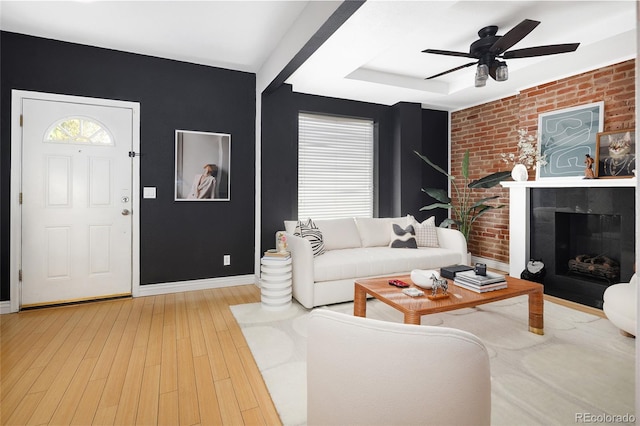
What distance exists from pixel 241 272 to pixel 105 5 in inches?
115

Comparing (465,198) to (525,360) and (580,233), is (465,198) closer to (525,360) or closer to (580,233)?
(580,233)

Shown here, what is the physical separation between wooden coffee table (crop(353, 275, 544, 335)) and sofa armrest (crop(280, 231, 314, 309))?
608 mm

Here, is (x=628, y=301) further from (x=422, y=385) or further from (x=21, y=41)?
(x=21, y=41)

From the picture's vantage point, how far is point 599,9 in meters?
2.67

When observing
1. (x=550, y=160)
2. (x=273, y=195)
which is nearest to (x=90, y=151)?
(x=273, y=195)

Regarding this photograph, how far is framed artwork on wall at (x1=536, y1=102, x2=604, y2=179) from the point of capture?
11.7 ft

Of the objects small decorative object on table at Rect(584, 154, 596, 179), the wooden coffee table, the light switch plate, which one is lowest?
the wooden coffee table

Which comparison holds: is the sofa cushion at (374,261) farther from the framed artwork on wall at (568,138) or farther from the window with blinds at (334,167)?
the framed artwork on wall at (568,138)

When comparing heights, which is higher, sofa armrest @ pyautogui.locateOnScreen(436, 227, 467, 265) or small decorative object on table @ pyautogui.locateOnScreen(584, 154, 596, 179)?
small decorative object on table @ pyautogui.locateOnScreen(584, 154, 596, 179)

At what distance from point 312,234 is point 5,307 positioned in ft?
9.92

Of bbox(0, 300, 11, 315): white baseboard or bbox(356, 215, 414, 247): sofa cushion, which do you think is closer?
bbox(0, 300, 11, 315): white baseboard

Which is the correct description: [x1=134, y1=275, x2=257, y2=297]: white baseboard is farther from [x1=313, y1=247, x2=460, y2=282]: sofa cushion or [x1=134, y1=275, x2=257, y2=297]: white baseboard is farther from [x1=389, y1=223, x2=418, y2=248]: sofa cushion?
[x1=389, y1=223, x2=418, y2=248]: sofa cushion

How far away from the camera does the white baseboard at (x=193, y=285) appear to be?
3.65 meters

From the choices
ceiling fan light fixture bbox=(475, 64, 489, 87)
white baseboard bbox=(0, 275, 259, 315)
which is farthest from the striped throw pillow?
ceiling fan light fixture bbox=(475, 64, 489, 87)
